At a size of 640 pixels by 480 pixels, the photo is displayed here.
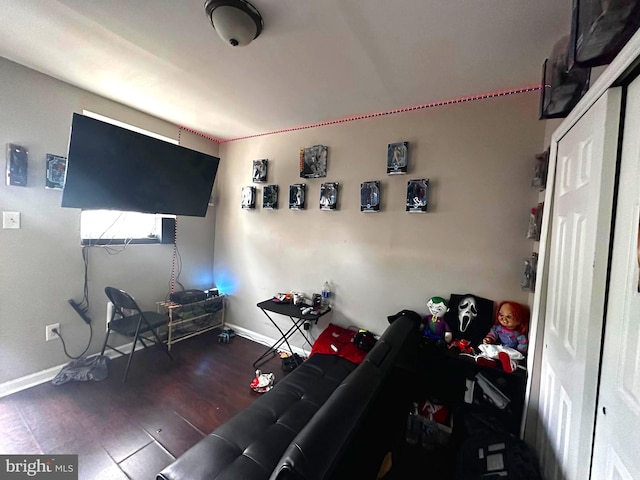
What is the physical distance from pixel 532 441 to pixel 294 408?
1.27m

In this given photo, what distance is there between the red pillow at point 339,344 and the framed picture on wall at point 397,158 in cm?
156

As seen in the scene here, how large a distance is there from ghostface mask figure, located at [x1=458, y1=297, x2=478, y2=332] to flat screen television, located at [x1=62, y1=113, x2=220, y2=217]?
2661mm

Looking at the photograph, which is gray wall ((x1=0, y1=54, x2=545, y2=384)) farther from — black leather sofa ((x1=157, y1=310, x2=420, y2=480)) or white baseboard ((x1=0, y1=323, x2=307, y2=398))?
black leather sofa ((x1=157, y1=310, x2=420, y2=480))

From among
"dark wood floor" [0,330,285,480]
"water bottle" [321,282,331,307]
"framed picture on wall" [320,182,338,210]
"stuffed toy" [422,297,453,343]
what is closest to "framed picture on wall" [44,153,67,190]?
"dark wood floor" [0,330,285,480]

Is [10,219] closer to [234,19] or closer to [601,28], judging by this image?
[234,19]

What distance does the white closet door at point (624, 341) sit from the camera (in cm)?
61

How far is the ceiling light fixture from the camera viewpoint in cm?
114

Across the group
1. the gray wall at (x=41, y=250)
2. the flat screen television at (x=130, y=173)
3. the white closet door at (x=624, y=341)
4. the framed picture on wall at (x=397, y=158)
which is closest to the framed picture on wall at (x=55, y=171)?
the gray wall at (x=41, y=250)

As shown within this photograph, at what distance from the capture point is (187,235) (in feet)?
10.1

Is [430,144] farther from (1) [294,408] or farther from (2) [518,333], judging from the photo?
(1) [294,408]

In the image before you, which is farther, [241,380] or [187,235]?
[187,235]

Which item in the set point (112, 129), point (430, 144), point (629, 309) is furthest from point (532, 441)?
point (112, 129)

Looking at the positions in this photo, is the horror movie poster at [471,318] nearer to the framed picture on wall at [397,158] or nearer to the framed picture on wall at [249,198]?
the framed picture on wall at [397,158]

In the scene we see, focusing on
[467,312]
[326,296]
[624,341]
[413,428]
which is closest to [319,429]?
[624,341]
